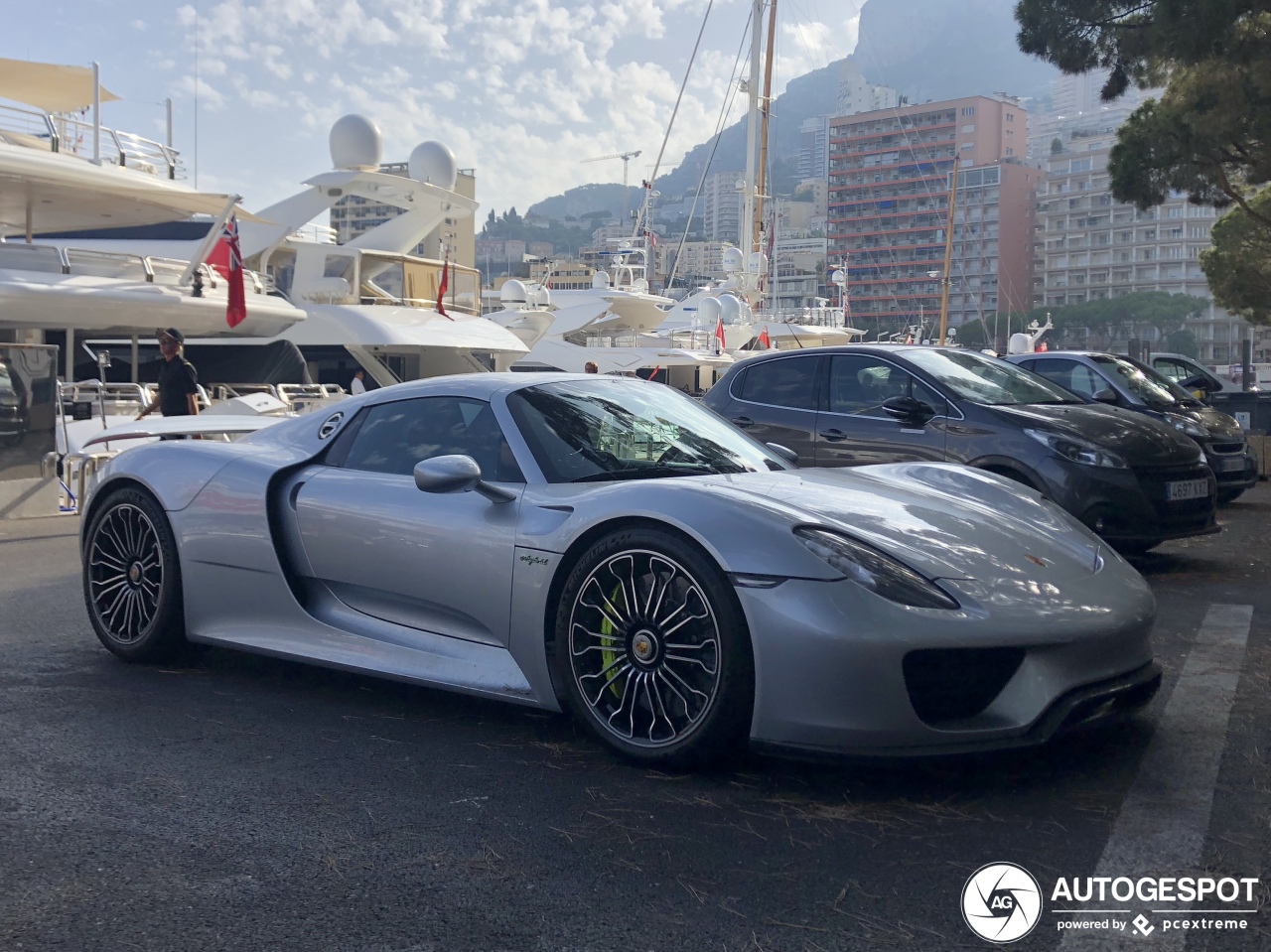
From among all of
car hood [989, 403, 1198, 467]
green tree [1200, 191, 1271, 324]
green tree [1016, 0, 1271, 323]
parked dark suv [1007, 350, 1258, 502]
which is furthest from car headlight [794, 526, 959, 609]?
green tree [1200, 191, 1271, 324]

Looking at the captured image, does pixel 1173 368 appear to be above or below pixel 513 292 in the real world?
below

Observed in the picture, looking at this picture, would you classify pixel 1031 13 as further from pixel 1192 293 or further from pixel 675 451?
pixel 1192 293

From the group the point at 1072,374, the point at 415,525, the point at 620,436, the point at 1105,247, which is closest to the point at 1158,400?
the point at 1072,374

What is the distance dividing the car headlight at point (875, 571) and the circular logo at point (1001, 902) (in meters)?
0.74

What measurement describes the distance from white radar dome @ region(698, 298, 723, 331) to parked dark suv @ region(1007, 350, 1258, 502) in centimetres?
3578

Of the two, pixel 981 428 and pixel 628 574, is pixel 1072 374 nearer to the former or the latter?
pixel 981 428

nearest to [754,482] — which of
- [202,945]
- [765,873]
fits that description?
[765,873]

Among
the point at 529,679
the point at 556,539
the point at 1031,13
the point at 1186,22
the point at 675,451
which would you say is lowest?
the point at 529,679

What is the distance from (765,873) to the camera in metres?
2.62

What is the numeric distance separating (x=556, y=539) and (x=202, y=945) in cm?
160

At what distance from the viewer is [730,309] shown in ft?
161

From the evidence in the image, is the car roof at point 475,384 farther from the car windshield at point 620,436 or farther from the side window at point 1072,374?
the side window at point 1072,374

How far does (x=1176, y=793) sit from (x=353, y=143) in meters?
28.0

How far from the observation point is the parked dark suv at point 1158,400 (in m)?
10.6
